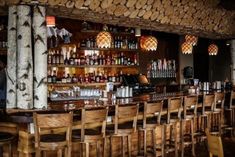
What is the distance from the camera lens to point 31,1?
5613mm

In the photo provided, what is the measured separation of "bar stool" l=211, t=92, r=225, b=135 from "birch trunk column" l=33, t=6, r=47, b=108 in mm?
3776

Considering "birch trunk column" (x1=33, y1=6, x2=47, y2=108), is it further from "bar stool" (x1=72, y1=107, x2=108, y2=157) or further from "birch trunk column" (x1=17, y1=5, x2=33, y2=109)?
"bar stool" (x1=72, y1=107, x2=108, y2=157)

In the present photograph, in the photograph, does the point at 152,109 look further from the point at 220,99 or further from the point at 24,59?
the point at 220,99

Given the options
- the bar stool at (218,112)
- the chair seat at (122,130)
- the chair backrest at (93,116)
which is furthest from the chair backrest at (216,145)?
the bar stool at (218,112)

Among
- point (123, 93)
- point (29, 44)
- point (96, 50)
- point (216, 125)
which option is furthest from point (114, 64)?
point (29, 44)

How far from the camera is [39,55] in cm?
582

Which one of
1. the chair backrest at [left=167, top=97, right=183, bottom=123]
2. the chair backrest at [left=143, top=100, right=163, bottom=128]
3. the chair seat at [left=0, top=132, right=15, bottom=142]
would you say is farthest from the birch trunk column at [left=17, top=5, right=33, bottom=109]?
the chair backrest at [left=167, top=97, right=183, bottom=123]

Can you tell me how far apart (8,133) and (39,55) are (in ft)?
4.60

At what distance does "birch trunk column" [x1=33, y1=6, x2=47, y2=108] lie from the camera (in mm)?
5770

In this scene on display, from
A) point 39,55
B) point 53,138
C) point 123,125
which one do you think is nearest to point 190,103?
point 123,125

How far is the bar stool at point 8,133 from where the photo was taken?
15.5 ft

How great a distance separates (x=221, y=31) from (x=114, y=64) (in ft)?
11.4

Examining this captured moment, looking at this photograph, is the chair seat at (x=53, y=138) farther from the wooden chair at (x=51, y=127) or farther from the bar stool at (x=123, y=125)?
the bar stool at (x=123, y=125)

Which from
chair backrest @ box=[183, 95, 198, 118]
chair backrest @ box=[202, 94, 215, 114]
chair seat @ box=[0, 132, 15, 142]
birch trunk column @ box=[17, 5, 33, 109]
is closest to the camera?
chair seat @ box=[0, 132, 15, 142]
